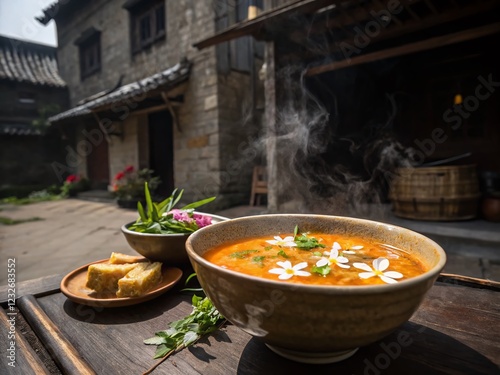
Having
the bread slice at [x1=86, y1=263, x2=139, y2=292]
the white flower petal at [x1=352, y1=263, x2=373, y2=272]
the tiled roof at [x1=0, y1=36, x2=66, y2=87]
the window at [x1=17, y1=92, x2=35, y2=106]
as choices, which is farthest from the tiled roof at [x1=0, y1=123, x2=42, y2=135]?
the white flower petal at [x1=352, y1=263, x2=373, y2=272]

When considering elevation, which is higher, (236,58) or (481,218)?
(236,58)

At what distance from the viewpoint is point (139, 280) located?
2.96 feet

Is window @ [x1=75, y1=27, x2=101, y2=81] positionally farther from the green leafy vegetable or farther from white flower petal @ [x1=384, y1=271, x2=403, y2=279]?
white flower petal @ [x1=384, y1=271, x2=403, y2=279]

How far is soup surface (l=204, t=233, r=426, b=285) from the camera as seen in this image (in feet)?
2.28

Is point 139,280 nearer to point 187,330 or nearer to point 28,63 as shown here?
point 187,330

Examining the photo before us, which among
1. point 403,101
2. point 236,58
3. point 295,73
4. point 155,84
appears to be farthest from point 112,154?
point 403,101

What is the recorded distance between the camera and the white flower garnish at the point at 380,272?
2.18 ft

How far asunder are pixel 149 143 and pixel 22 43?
1169 cm

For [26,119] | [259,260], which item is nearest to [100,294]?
[259,260]

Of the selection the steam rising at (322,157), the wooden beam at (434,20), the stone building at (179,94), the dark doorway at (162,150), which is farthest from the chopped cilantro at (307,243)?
the dark doorway at (162,150)

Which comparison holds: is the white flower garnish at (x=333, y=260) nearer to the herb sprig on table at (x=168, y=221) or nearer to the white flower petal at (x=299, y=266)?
the white flower petal at (x=299, y=266)

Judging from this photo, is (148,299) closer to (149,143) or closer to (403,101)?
(403,101)

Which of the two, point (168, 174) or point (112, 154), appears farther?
point (112, 154)

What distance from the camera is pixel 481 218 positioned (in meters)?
4.42
